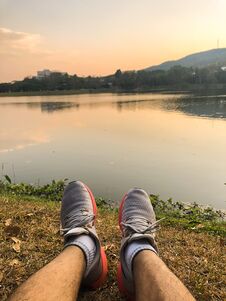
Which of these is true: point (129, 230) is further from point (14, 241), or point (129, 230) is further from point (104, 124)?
point (104, 124)

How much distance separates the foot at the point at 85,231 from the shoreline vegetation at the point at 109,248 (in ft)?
0.54

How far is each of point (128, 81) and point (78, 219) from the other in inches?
3841

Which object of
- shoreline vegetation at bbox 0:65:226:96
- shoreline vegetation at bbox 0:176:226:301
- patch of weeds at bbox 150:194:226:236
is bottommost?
patch of weeds at bbox 150:194:226:236

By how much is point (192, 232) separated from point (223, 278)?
4.36 feet

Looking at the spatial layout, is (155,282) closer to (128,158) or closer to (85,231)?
(85,231)

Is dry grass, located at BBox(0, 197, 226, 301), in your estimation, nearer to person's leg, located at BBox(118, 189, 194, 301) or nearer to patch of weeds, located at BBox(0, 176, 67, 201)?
person's leg, located at BBox(118, 189, 194, 301)

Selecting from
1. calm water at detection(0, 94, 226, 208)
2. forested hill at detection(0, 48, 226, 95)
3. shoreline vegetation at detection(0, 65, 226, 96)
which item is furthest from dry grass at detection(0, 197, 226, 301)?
forested hill at detection(0, 48, 226, 95)

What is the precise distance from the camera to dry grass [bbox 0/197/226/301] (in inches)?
90.7

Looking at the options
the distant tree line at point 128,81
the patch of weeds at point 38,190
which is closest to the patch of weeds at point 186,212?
the patch of weeds at point 38,190

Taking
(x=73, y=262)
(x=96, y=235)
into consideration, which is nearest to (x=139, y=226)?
(x=96, y=235)

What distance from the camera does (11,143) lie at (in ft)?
42.9

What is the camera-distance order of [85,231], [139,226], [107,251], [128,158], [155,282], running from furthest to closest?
[128,158] < [107,251] < [139,226] < [85,231] < [155,282]

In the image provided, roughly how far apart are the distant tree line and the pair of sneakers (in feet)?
301

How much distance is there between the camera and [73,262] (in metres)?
1.87
